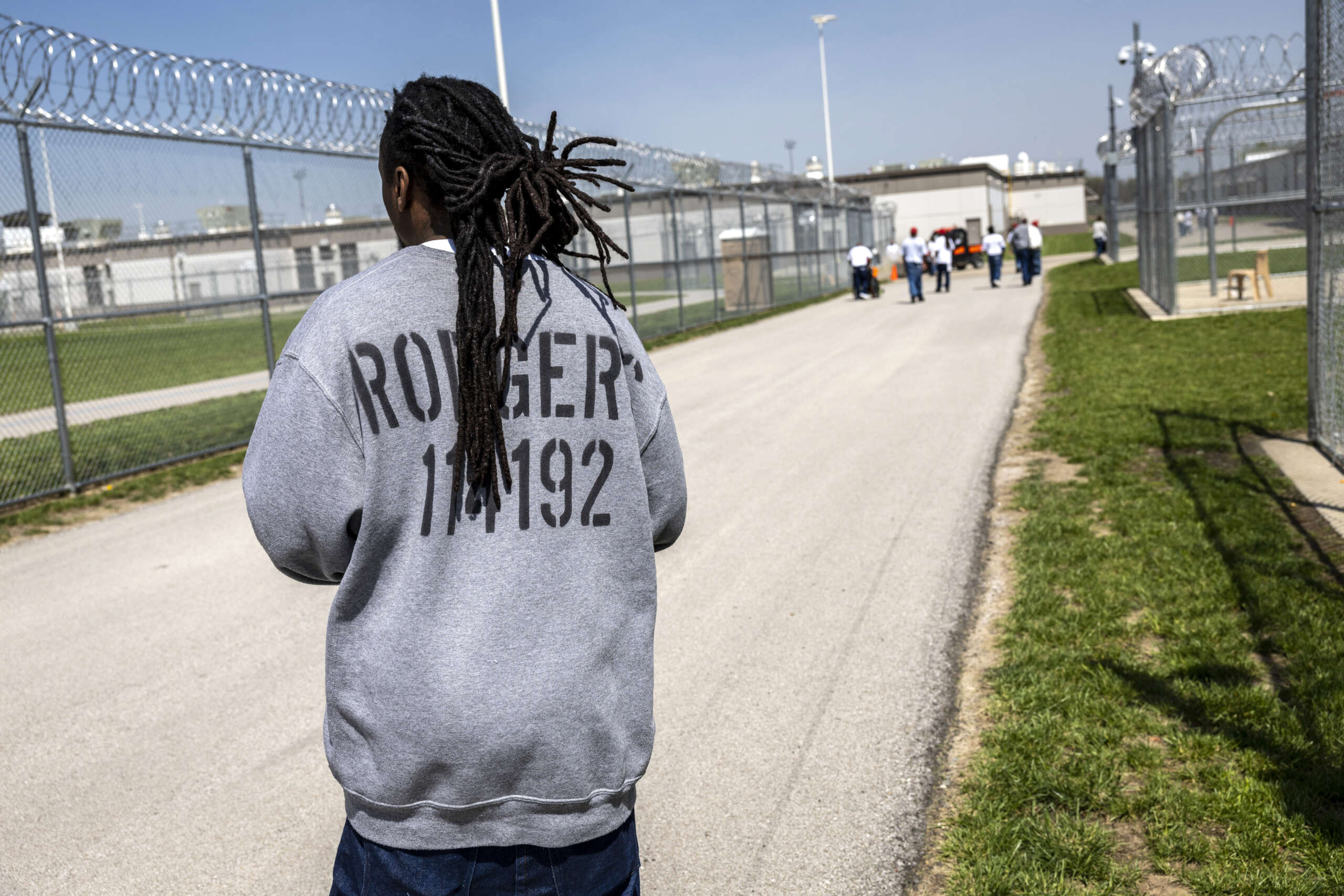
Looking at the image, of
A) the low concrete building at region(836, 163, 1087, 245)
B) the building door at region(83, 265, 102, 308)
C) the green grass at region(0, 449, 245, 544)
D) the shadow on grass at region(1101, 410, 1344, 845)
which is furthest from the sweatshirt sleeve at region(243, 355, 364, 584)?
the low concrete building at region(836, 163, 1087, 245)

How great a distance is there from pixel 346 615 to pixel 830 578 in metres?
4.50

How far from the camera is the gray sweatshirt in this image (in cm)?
165

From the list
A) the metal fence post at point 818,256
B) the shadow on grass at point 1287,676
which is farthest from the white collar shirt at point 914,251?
the shadow on grass at point 1287,676

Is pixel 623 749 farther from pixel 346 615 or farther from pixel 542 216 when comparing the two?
pixel 542 216

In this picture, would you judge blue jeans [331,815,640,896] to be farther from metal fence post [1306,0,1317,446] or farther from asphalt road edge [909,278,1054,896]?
metal fence post [1306,0,1317,446]

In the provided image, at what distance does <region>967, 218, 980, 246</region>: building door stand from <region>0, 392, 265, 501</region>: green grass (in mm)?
52241

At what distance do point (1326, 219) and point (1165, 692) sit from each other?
16.0 feet

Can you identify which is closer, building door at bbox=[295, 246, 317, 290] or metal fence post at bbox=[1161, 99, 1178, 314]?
building door at bbox=[295, 246, 317, 290]

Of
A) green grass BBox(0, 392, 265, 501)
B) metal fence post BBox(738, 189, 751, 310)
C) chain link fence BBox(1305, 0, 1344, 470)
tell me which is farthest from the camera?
metal fence post BBox(738, 189, 751, 310)

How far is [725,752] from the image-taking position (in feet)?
13.2

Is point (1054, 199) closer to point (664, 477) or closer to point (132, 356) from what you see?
point (132, 356)

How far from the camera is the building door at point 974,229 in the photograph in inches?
2394

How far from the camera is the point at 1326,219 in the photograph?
7.54 m

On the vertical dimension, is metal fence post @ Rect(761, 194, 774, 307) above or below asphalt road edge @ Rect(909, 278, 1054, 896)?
above
